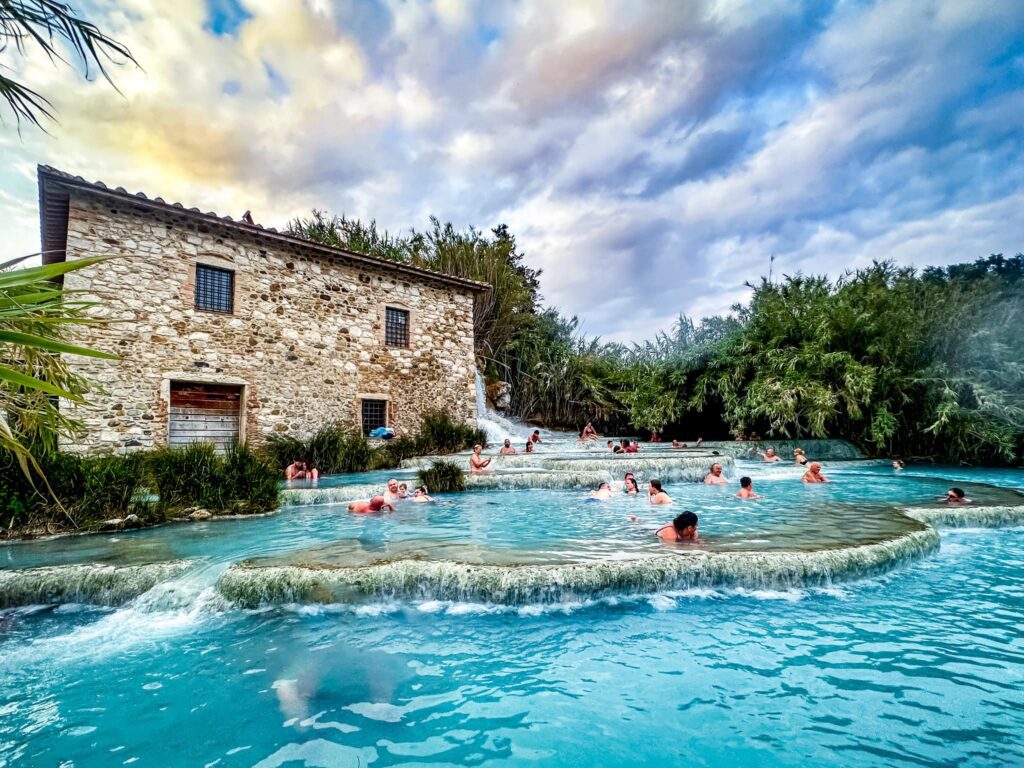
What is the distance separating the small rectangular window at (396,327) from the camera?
52.2 ft

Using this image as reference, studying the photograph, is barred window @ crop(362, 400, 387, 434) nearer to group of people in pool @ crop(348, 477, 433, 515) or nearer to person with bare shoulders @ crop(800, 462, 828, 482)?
group of people in pool @ crop(348, 477, 433, 515)

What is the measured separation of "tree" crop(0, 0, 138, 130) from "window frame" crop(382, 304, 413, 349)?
12811 millimetres

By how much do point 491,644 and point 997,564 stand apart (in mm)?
5901

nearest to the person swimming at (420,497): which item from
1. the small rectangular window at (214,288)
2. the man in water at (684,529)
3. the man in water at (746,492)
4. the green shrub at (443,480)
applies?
the green shrub at (443,480)

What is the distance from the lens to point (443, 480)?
10.3 metres

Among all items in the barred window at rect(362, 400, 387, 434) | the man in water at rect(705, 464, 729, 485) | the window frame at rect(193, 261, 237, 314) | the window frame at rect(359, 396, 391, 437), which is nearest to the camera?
the man in water at rect(705, 464, 729, 485)

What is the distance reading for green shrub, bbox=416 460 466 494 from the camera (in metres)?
10.2

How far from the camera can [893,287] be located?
16891mm

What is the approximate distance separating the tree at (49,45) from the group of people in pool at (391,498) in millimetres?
6370

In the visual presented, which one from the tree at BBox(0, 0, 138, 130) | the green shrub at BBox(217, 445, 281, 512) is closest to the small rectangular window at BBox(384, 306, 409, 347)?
the green shrub at BBox(217, 445, 281, 512)

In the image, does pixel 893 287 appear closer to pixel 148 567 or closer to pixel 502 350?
pixel 502 350

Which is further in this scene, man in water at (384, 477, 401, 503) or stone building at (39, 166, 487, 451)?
stone building at (39, 166, 487, 451)

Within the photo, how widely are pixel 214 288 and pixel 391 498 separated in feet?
26.5

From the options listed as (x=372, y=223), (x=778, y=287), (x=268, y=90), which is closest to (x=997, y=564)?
(x=268, y=90)
